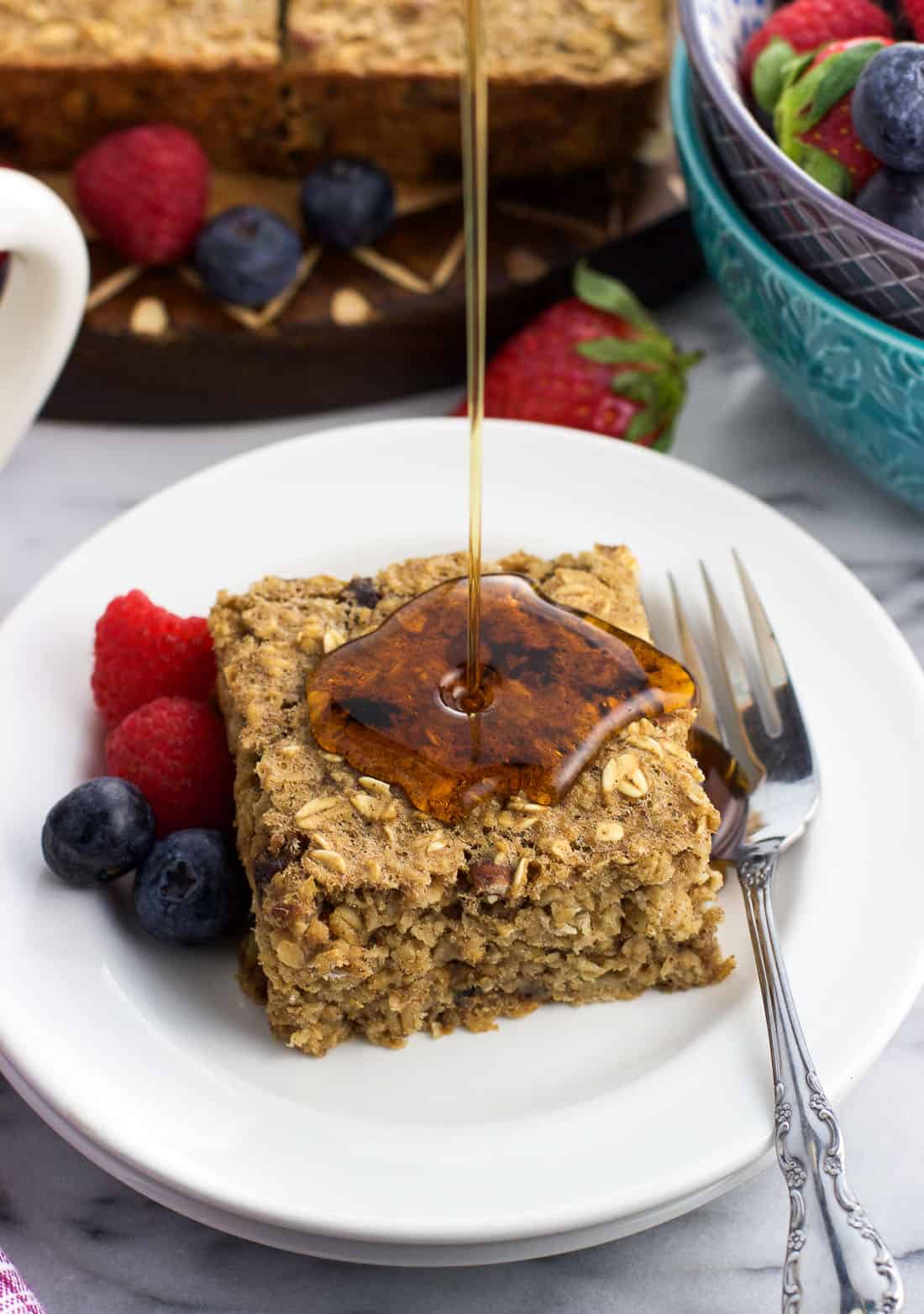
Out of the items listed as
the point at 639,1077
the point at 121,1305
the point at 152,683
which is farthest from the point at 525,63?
the point at 121,1305

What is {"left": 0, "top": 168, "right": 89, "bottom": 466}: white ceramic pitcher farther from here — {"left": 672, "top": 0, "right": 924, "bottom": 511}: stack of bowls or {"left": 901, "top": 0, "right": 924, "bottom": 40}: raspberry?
{"left": 901, "top": 0, "right": 924, "bottom": 40}: raspberry

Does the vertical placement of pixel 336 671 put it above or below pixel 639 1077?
above

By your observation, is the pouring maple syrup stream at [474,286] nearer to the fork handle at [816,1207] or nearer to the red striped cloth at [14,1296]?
the fork handle at [816,1207]

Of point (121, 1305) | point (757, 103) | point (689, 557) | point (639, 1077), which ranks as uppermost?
point (757, 103)

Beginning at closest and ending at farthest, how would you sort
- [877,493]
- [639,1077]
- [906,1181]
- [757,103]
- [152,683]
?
[639,1077]
[906,1181]
[152,683]
[757,103]
[877,493]

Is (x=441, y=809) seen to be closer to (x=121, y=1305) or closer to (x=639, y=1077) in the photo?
(x=639, y=1077)

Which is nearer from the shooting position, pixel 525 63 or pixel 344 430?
pixel 344 430

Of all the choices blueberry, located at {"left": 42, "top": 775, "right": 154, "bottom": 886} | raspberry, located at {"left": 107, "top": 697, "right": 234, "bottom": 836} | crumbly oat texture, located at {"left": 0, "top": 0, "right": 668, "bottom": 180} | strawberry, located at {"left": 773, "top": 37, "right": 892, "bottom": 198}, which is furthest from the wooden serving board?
blueberry, located at {"left": 42, "top": 775, "right": 154, "bottom": 886}

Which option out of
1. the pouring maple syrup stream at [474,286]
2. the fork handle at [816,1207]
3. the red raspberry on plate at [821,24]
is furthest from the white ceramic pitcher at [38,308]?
the fork handle at [816,1207]
